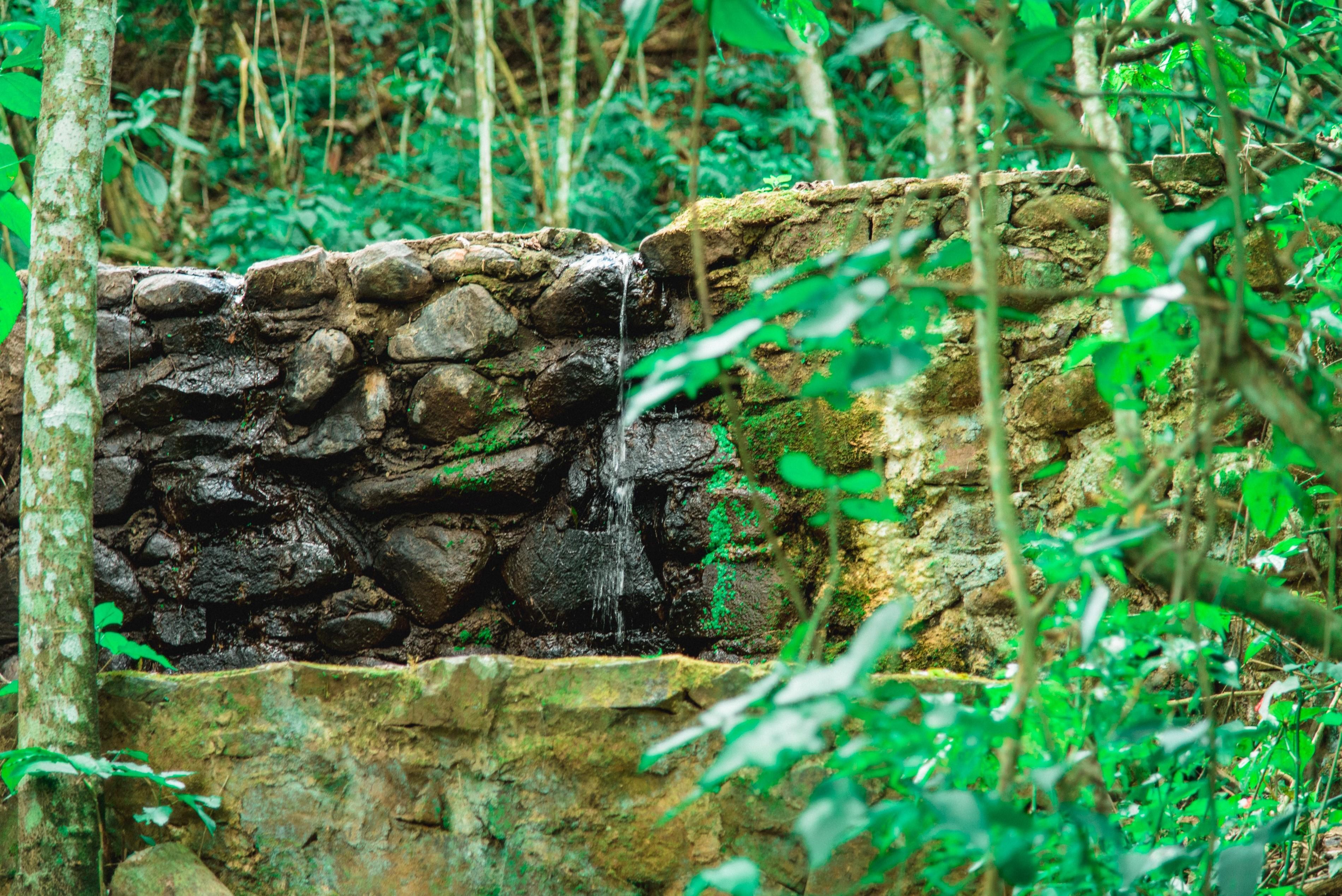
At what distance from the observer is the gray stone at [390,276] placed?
3463 millimetres

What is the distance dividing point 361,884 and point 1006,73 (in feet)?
6.67

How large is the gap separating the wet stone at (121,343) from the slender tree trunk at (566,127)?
2910 millimetres

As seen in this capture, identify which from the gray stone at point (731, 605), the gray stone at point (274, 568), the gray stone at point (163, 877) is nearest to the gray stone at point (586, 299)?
the gray stone at point (731, 605)

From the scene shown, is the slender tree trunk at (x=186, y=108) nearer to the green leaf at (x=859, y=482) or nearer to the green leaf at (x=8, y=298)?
the green leaf at (x=8, y=298)

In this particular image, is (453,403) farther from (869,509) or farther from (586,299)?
(869,509)

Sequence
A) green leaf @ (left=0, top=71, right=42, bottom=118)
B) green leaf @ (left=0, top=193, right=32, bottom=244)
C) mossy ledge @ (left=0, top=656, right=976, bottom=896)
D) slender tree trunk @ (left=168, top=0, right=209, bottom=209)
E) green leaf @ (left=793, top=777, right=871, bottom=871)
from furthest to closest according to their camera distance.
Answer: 1. slender tree trunk @ (left=168, top=0, right=209, bottom=209)
2. green leaf @ (left=0, top=71, right=42, bottom=118)
3. green leaf @ (left=0, top=193, right=32, bottom=244)
4. mossy ledge @ (left=0, top=656, right=976, bottom=896)
5. green leaf @ (left=793, top=777, right=871, bottom=871)

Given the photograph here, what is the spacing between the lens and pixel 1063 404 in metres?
3.00

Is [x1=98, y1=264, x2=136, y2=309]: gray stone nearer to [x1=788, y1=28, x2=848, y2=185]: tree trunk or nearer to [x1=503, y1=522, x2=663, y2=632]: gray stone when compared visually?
[x1=503, y1=522, x2=663, y2=632]: gray stone

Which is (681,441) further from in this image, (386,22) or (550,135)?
(386,22)

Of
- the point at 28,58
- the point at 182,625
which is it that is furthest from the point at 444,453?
the point at 28,58

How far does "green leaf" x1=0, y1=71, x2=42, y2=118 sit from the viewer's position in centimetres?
234

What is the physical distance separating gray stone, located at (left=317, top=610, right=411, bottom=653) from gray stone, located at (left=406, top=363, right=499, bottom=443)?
625 mm

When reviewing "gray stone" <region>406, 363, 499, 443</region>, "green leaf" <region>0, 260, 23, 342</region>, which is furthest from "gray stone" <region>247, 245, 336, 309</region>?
"green leaf" <region>0, 260, 23, 342</region>

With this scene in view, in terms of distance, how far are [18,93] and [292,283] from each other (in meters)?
1.23
